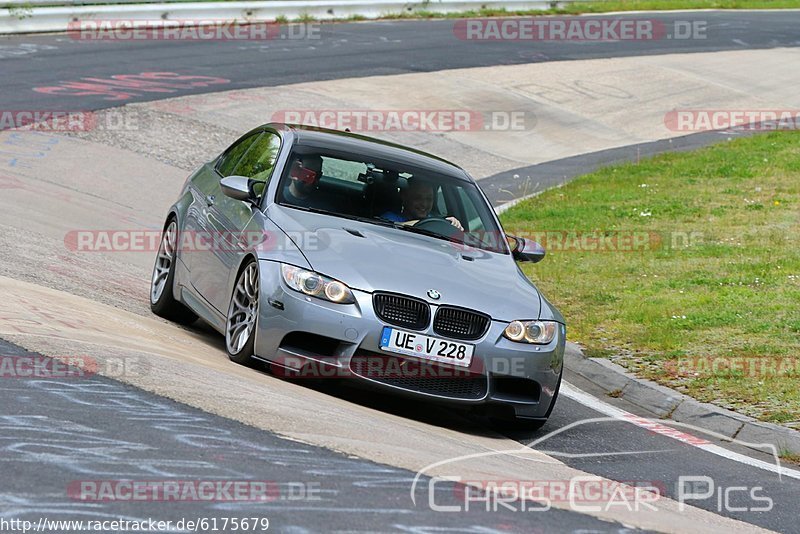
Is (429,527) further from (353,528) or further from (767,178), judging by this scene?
(767,178)

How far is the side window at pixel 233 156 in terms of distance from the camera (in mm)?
10195

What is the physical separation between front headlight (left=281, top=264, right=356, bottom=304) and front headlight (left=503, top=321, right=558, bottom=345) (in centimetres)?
99

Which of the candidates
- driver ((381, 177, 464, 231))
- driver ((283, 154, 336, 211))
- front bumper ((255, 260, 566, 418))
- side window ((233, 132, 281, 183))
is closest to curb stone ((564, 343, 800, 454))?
front bumper ((255, 260, 566, 418))

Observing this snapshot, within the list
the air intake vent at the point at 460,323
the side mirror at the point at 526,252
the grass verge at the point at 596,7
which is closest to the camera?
the air intake vent at the point at 460,323

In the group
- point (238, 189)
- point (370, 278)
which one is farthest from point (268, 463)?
point (238, 189)

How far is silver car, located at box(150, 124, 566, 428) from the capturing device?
305 inches

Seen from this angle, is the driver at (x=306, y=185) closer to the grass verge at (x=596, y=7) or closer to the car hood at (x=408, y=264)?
the car hood at (x=408, y=264)

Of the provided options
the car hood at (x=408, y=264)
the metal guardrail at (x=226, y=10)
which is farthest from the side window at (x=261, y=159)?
the metal guardrail at (x=226, y=10)

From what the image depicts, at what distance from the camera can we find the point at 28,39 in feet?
81.8

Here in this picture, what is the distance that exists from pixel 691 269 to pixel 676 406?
438cm

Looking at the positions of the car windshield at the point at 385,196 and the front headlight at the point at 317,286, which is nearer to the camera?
the front headlight at the point at 317,286

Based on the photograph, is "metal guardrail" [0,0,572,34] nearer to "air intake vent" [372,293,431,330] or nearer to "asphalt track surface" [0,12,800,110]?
"asphalt track surface" [0,12,800,110]

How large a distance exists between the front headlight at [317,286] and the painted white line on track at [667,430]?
2.35 metres

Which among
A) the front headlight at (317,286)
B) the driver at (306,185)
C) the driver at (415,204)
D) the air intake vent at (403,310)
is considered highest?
the driver at (306,185)
